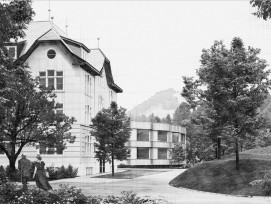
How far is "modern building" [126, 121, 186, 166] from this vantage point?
97625mm

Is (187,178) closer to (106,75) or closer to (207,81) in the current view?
(207,81)

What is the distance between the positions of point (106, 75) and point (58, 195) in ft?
154

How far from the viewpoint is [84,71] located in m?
48.8

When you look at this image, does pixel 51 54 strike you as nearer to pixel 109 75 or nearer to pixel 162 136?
pixel 109 75

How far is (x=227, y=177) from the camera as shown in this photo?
28094 millimetres


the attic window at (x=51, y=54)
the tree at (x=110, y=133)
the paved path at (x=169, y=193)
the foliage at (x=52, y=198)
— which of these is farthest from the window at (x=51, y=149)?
the foliage at (x=52, y=198)

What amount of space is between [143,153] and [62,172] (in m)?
55.6

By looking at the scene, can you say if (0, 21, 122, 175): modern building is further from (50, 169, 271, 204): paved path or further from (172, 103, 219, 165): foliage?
(50, 169, 271, 204): paved path

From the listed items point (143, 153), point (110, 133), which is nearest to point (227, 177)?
point (110, 133)

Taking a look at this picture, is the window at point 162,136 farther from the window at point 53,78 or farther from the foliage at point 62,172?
the foliage at point 62,172

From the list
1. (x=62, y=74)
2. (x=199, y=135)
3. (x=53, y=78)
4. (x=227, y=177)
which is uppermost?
(x=62, y=74)

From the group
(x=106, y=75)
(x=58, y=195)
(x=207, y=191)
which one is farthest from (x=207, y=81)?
(x=106, y=75)

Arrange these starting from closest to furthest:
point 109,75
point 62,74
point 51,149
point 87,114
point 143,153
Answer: point 51,149 → point 62,74 → point 87,114 → point 109,75 → point 143,153

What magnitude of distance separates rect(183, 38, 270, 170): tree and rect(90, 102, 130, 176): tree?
20.3 meters
